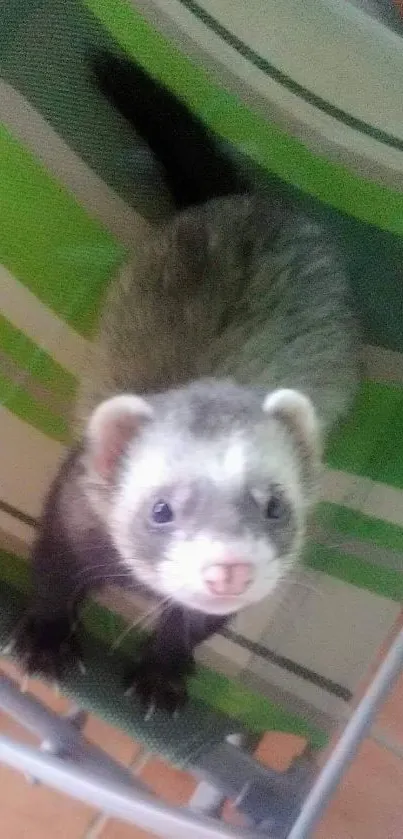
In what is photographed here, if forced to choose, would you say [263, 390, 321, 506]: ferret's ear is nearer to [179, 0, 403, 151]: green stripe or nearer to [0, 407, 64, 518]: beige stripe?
[179, 0, 403, 151]: green stripe

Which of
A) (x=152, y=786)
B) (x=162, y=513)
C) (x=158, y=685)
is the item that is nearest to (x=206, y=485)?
(x=162, y=513)

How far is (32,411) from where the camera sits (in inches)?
39.9

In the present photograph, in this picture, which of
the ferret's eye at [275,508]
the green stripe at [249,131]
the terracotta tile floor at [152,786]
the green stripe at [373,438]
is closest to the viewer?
the ferret's eye at [275,508]

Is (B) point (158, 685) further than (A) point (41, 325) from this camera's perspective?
No

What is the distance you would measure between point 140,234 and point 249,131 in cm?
24

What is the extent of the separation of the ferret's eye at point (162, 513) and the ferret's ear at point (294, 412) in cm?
13

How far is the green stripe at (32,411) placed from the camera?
978mm

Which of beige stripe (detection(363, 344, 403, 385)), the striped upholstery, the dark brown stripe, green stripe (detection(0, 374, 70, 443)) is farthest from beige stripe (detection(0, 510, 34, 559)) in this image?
beige stripe (detection(363, 344, 403, 385))

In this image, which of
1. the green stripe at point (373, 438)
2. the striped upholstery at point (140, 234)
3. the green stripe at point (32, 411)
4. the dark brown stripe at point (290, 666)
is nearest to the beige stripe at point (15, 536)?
the striped upholstery at point (140, 234)

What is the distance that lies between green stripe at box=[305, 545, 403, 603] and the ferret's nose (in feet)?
1.18

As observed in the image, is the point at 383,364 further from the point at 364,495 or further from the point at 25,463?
the point at 25,463

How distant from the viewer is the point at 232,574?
24.4 inches

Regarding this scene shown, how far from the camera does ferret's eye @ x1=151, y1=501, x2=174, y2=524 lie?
2.29 feet

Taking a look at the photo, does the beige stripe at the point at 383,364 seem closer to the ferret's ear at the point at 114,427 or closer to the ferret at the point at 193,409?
the ferret at the point at 193,409
